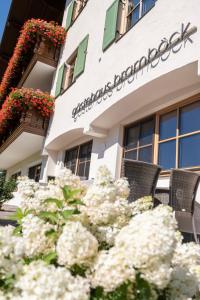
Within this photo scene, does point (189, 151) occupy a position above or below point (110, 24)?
below

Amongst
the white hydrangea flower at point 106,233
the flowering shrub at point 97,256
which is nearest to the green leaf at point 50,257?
the flowering shrub at point 97,256

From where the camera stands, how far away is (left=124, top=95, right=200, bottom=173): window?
4.62 m

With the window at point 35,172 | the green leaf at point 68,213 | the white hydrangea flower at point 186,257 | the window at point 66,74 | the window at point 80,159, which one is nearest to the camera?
the green leaf at point 68,213

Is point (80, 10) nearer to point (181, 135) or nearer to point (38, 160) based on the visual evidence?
point (38, 160)

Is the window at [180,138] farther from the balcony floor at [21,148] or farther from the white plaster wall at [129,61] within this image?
the balcony floor at [21,148]

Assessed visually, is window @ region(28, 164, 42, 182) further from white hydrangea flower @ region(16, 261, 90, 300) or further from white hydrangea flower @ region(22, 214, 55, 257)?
white hydrangea flower @ region(16, 261, 90, 300)

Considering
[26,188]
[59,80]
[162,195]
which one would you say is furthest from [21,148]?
[26,188]

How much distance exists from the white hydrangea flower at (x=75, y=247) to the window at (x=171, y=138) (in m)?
3.59

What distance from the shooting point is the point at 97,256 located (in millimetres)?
1140

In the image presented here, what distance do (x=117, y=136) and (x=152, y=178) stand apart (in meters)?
3.14

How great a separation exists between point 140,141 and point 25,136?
221 inches

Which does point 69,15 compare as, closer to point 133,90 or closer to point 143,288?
point 133,90

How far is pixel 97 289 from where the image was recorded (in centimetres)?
109

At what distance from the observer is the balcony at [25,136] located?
32.4ft
